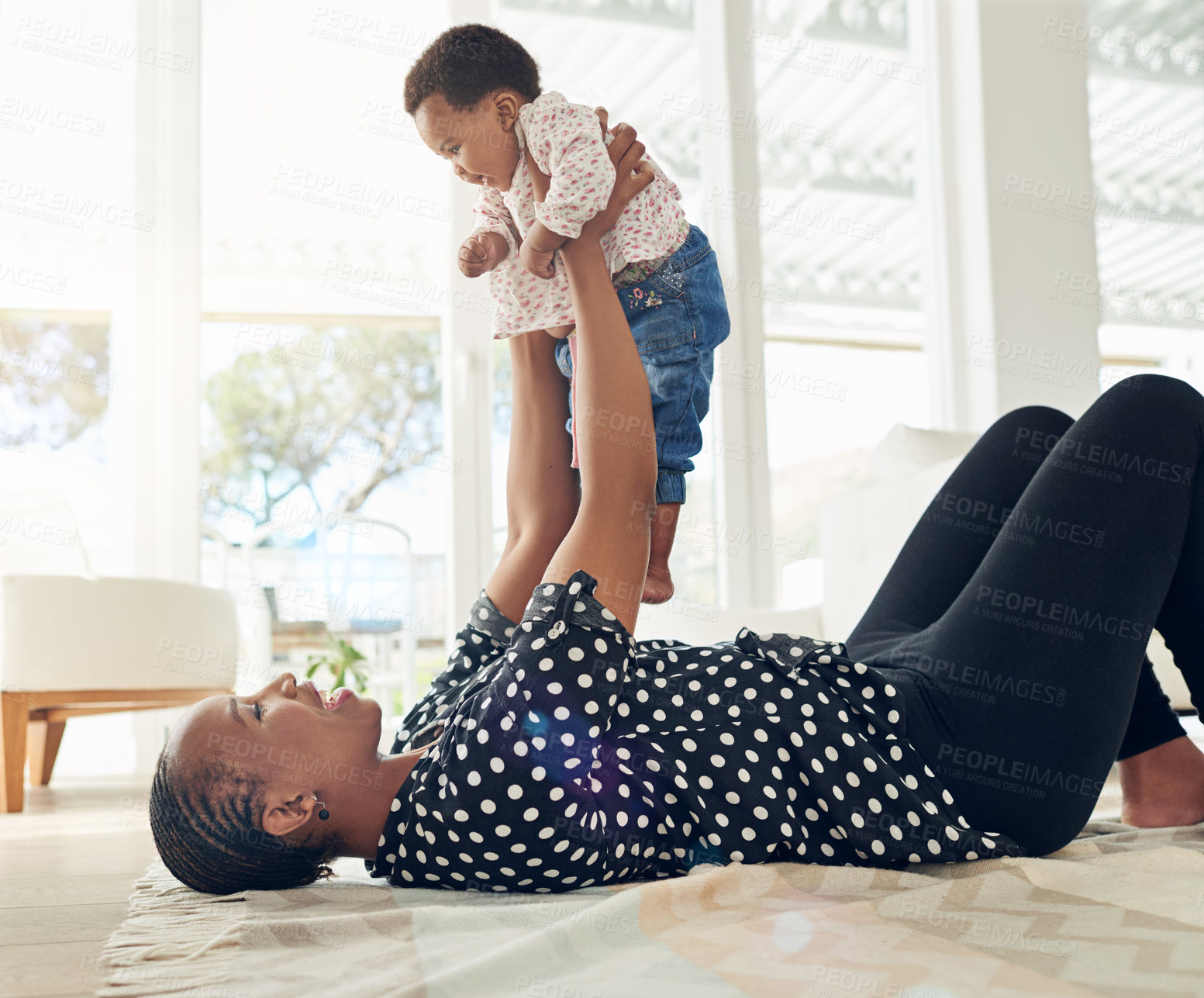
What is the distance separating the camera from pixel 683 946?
756 millimetres

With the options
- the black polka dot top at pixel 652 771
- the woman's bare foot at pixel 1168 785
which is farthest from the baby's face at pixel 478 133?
the woman's bare foot at pixel 1168 785

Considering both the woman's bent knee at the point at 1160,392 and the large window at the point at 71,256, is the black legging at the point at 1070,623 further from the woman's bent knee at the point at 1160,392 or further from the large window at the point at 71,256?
the large window at the point at 71,256

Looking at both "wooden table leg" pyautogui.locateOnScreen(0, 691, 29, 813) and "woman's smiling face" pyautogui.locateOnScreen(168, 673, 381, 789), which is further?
"wooden table leg" pyautogui.locateOnScreen(0, 691, 29, 813)

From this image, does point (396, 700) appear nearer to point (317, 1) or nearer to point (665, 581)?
point (317, 1)

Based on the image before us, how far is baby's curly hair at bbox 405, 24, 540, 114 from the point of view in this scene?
136 cm

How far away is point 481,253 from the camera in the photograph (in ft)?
4.55

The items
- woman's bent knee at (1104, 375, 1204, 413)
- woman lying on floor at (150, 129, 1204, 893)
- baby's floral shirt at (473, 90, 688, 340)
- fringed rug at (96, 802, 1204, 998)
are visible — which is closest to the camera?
fringed rug at (96, 802, 1204, 998)

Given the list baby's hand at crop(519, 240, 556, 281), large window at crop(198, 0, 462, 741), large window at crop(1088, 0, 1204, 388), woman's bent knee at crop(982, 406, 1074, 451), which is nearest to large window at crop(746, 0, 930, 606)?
large window at crop(1088, 0, 1204, 388)

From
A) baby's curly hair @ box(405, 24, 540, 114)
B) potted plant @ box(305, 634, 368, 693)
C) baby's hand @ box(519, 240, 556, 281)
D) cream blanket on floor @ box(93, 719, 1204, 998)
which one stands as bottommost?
potted plant @ box(305, 634, 368, 693)

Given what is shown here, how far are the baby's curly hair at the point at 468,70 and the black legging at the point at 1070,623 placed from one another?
87 centimetres

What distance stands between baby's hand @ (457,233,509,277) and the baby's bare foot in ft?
1.54

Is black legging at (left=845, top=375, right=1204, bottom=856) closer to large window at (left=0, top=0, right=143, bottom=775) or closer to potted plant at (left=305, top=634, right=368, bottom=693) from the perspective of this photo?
potted plant at (left=305, top=634, right=368, bottom=693)

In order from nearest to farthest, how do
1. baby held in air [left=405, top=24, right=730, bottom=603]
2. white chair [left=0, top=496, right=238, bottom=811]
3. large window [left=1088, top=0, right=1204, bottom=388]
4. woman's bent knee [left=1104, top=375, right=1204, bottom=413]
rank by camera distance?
woman's bent knee [left=1104, top=375, right=1204, bottom=413] → baby held in air [left=405, top=24, right=730, bottom=603] → white chair [left=0, top=496, right=238, bottom=811] → large window [left=1088, top=0, right=1204, bottom=388]

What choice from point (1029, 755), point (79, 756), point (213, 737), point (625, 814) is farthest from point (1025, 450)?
point (79, 756)
